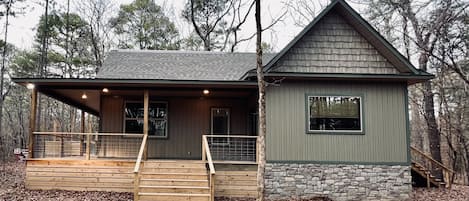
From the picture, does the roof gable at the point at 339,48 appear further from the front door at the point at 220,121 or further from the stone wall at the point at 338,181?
the front door at the point at 220,121

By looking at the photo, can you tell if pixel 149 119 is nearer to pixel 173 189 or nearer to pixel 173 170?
pixel 173 170

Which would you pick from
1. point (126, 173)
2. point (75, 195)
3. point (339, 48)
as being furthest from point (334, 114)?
point (75, 195)

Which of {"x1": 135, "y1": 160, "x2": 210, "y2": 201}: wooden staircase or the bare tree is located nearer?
{"x1": 135, "y1": 160, "x2": 210, "y2": 201}: wooden staircase

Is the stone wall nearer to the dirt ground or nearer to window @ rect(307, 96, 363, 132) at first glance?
the dirt ground

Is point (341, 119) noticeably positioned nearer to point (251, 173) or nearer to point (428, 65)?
point (251, 173)

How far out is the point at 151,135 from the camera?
39.3 ft

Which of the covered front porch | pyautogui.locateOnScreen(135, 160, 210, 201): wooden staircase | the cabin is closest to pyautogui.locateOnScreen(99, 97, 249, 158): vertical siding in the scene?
the covered front porch

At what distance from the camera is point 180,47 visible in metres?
24.6

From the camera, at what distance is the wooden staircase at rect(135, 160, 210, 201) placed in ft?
27.2

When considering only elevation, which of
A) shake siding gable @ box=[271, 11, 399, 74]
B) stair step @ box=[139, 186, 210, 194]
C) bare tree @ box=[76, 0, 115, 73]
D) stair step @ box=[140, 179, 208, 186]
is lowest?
stair step @ box=[139, 186, 210, 194]

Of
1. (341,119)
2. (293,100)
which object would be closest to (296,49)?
(293,100)

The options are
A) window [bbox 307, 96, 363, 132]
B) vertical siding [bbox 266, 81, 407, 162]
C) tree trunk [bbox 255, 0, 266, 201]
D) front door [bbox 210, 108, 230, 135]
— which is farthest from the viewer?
front door [bbox 210, 108, 230, 135]

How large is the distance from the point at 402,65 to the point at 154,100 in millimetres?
7319

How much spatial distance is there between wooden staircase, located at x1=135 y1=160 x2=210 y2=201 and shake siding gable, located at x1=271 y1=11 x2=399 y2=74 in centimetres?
348
